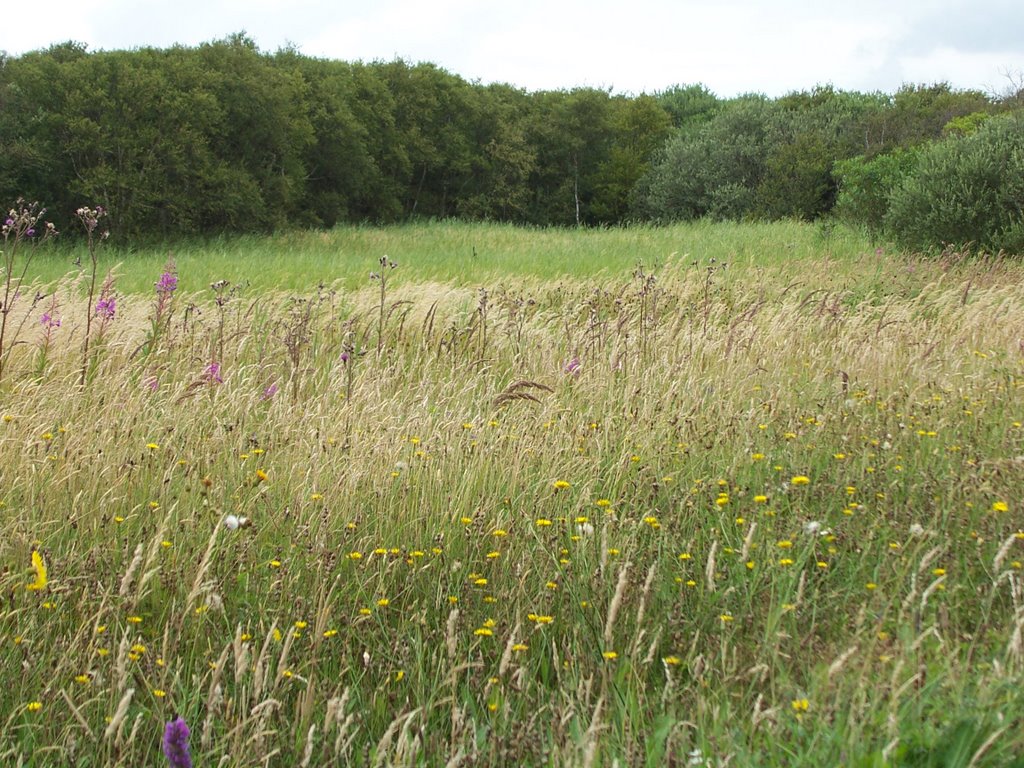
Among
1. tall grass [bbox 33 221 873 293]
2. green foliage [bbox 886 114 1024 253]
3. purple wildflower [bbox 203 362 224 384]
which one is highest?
green foliage [bbox 886 114 1024 253]

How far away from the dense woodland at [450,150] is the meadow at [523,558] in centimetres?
963

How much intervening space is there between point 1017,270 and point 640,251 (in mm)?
6315

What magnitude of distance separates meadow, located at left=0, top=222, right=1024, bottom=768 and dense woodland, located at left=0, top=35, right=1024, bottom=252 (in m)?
9.63

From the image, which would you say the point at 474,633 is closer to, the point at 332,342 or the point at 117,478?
the point at 117,478

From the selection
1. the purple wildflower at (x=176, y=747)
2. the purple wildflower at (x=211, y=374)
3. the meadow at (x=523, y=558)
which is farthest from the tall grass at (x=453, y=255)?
the purple wildflower at (x=176, y=747)

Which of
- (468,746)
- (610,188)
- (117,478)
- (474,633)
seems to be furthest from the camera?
(610,188)

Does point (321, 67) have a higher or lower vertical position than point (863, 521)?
higher

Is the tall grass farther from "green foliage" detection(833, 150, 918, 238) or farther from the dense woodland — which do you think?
the dense woodland

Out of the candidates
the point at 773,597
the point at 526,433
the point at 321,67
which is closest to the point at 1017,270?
the point at 526,433

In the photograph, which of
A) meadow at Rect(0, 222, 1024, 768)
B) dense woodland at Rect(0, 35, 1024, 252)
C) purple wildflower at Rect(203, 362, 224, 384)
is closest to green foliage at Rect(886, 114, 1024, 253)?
dense woodland at Rect(0, 35, 1024, 252)

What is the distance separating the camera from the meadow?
189 centimetres

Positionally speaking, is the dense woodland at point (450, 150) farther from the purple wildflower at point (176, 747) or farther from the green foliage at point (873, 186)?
the purple wildflower at point (176, 747)

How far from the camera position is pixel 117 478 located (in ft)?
10.3

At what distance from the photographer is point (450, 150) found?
32.7 m
